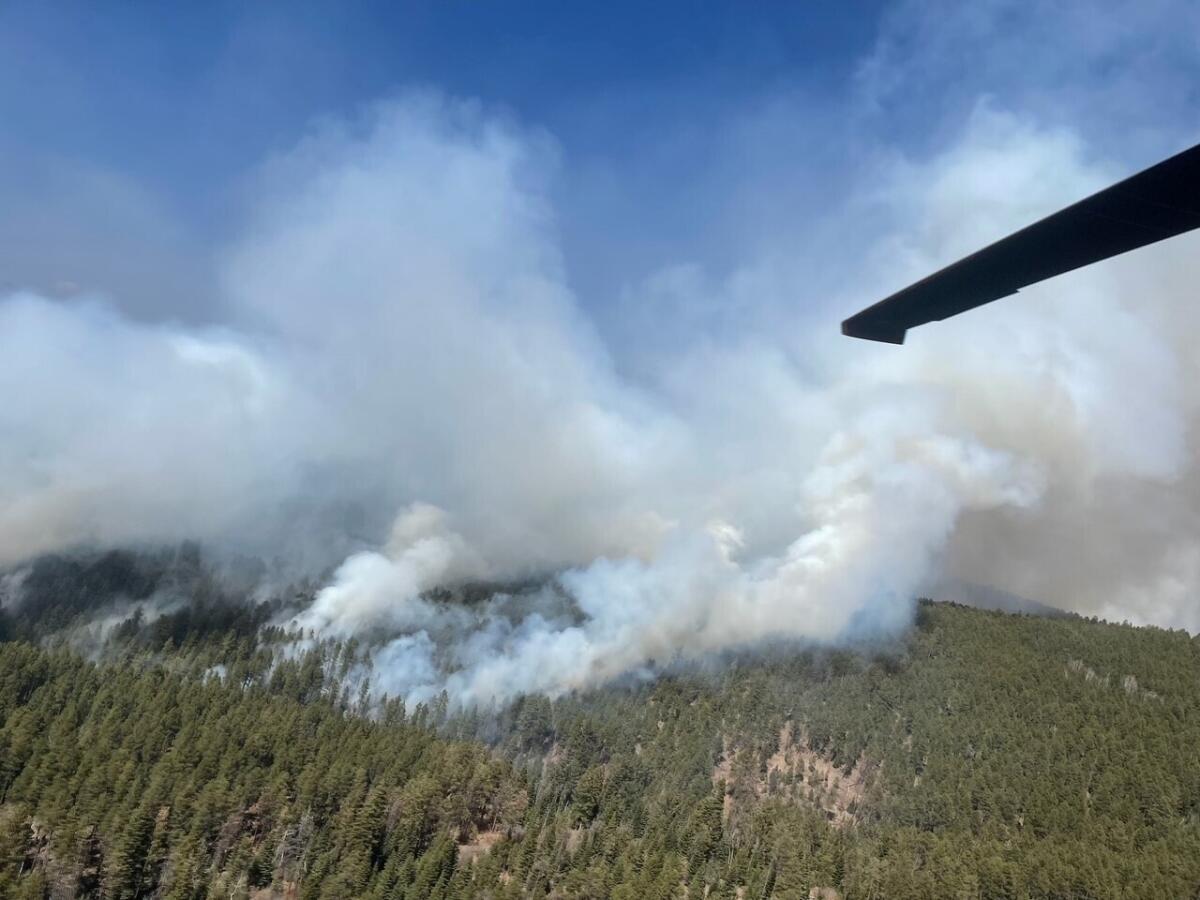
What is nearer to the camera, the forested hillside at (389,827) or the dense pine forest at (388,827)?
the dense pine forest at (388,827)

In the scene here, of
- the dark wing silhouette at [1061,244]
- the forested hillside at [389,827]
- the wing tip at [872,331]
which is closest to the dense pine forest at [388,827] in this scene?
the forested hillside at [389,827]

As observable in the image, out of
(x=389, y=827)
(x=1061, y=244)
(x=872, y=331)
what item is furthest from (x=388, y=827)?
(x=1061, y=244)

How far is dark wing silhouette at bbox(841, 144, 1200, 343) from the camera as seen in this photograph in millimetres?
4882

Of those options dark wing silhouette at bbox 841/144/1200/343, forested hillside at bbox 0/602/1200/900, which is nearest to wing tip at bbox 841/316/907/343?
dark wing silhouette at bbox 841/144/1200/343

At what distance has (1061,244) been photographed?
5707mm

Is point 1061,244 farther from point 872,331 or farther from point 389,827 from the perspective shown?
point 389,827

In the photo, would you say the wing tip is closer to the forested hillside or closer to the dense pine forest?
the forested hillside

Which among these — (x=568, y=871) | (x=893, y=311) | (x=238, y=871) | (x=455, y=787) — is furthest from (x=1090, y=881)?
(x=893, y=311)

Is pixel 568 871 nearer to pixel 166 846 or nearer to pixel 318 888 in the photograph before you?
pixel 318 888

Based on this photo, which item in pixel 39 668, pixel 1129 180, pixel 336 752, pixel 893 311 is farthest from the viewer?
pixel 39 668

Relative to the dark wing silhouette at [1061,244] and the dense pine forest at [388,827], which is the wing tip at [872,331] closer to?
the dark wing silhouette at [1061,244]

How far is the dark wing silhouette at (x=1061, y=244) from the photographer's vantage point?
4.88 meters

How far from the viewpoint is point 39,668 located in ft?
594

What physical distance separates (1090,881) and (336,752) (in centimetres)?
14266
